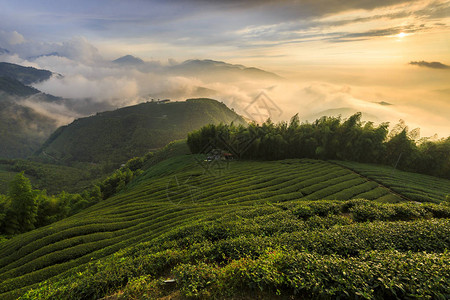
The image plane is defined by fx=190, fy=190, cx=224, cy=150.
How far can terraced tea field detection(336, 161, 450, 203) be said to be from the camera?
2508cm

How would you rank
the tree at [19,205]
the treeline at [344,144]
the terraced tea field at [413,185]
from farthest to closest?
the treeline at [344,144], the tree at [19,205], the terraced tea field at [413,185]

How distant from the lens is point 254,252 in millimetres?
9664

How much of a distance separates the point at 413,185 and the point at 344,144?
706 inches

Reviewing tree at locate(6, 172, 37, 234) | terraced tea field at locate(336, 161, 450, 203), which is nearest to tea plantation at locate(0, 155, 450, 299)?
terraced tea field at locate(336, 161, 450, 203)

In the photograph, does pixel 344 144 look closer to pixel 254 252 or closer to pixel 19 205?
pixel 254 252

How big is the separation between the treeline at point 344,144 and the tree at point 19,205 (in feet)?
153

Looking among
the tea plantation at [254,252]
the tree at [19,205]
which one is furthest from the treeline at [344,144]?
the tree at [19,205]

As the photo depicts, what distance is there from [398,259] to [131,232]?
21.5 metres

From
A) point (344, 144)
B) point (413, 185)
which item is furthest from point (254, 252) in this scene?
point (344, 144)

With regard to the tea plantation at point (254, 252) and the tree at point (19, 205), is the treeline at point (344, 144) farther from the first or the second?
the tree at point (19, 205)

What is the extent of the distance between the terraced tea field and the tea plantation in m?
0.35

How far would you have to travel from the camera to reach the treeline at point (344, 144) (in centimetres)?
3847

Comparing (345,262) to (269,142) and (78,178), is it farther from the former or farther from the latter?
(78,178)

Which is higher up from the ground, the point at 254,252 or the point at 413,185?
the point at 254,252
